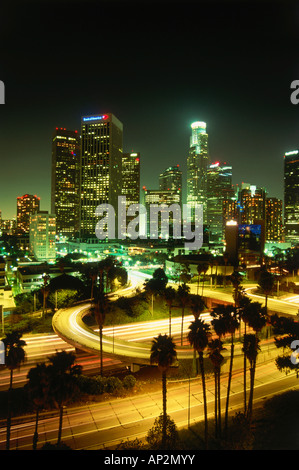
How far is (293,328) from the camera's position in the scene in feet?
123

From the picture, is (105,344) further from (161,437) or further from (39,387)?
(39,387)

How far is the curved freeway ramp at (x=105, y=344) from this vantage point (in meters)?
39.9

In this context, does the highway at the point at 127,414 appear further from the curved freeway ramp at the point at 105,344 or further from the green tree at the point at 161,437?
the curved freeway ramp at the point at 105,344

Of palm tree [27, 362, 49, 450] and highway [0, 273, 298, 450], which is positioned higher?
palm tree [27, 362, 49, 450]

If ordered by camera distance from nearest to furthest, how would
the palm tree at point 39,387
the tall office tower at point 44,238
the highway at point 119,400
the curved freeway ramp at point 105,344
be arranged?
the palm tree at point 39,387 → the highway at point 119,400 → the curved freeway ramp at point 105,344 → the tall office tower at point 44,238

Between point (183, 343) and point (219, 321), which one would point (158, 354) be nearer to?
point (219, 321)

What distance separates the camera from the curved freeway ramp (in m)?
39.9

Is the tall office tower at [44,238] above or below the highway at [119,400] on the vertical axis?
above

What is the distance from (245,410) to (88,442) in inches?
658

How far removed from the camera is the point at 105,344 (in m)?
43.0

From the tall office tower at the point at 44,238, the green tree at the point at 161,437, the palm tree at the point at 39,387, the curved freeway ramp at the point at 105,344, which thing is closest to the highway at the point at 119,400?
the curved freeway ramp at the point at 105,344

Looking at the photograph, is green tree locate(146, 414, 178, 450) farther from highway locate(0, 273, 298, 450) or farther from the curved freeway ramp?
the curved freeway ramp

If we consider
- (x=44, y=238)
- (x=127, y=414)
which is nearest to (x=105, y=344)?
(x=127, y=414)

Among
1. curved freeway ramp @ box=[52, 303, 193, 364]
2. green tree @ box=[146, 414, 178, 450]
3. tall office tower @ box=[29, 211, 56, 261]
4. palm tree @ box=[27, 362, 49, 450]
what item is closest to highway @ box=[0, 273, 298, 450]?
curved freeway ramp @ box=[52, 303, 193, 364]
